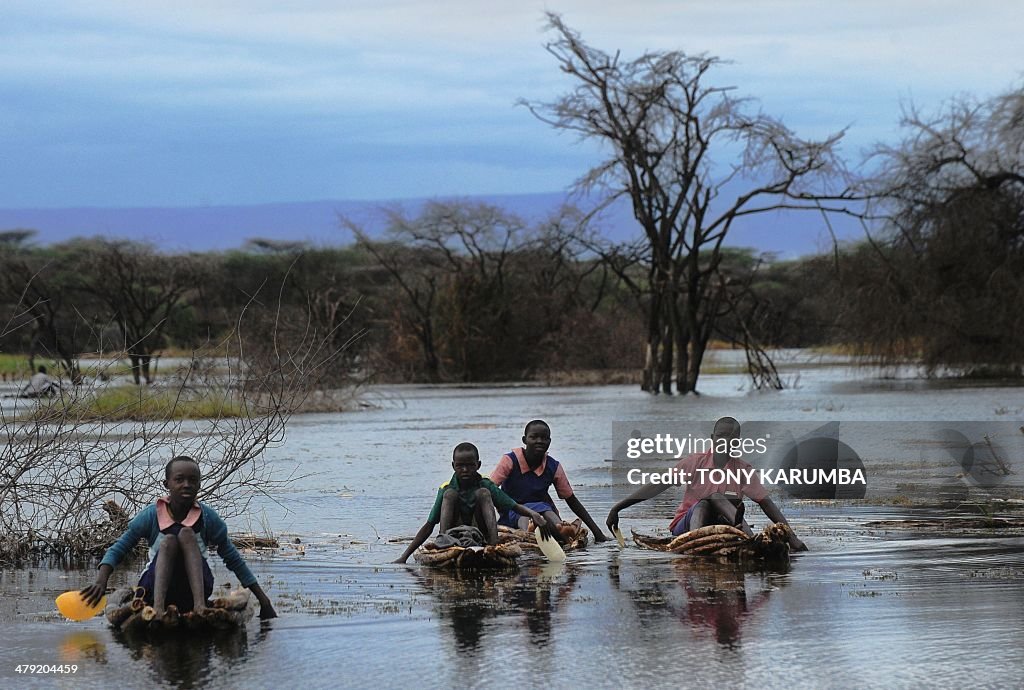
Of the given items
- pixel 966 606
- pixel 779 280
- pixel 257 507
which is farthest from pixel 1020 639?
pixel 779 280

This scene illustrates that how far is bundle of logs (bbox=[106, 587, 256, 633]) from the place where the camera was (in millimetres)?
9156

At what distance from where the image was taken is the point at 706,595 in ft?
33.8

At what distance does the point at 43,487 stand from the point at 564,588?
4287 mm

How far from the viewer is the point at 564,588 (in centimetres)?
1072

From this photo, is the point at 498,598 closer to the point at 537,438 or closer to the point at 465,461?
the point at 465,461

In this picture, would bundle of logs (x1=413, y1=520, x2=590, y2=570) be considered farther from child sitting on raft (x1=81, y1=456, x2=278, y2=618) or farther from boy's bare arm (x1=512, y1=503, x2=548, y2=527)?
child sitting on raft (x1=81, y1=456, x2=278, y2=618)

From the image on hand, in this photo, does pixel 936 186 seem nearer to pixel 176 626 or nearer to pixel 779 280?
pixel 176 626

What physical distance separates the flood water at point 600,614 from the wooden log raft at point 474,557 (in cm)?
12

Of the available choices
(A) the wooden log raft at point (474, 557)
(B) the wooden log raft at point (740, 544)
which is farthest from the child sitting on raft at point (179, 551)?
(B) the wooden log raft at point (740, 544)

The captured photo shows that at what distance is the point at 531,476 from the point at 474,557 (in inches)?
54.4

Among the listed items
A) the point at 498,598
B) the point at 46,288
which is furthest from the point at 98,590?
the point at 46,288

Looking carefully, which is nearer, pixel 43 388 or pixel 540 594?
pixel 540 594

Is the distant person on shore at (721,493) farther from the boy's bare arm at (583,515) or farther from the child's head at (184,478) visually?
the child's head at (184,478)

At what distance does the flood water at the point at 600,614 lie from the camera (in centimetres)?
800
